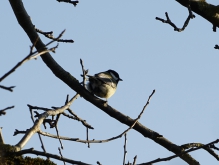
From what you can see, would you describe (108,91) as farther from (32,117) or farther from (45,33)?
(32,117)

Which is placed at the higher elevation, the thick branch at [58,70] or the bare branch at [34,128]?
the thick branch at [58,70]

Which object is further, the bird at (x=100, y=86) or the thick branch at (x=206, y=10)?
the bird at (x=100, y=86)

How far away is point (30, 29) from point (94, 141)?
1.61 m

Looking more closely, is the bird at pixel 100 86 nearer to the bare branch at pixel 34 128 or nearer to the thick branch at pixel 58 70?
the thick branch at pixel 58 70

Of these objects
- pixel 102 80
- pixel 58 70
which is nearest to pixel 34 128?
pixel 58 70

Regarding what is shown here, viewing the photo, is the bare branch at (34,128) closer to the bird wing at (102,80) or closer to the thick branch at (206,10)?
the thick branch at (206,10)

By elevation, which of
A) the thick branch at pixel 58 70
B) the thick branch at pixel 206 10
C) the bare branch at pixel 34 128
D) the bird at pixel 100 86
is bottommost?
the bare branch at pixel 34 128

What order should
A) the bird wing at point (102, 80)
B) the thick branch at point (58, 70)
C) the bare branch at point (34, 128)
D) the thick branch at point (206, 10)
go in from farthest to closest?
the bird wing at point (102, 80) → the thick branch at point (58, 70) → the thick branch at point (206, 10) → the bare branch at point (34, 128)

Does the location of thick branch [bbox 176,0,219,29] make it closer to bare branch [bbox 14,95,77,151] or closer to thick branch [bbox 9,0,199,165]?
thick branch [bbox 9,0,199,165]

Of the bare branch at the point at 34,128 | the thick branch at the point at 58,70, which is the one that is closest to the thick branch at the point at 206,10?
the thick branch at the point at 58,70

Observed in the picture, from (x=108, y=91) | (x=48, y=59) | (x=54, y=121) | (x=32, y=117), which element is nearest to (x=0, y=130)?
(x=32, y=117)

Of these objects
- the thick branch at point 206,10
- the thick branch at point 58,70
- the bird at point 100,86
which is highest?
the bird at point 100,86

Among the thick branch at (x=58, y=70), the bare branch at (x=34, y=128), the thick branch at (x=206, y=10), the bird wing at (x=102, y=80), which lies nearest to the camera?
the bare branch at (x=34, y=128)

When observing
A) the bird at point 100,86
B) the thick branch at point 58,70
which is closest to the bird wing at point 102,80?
the bird at point 100,86
